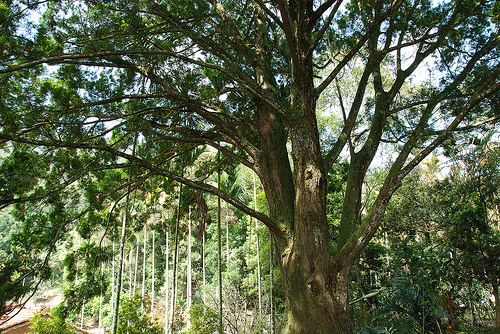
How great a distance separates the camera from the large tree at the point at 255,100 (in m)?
4.21

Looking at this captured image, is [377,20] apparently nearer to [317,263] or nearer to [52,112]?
[317,263]

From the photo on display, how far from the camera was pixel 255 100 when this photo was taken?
542 centimetres

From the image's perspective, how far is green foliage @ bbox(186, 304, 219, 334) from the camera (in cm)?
998

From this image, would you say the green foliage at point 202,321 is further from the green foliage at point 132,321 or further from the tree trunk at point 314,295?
the tree trunk at point 314,295

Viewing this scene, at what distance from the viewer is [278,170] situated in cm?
493

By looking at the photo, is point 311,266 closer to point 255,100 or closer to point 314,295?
point 314,295

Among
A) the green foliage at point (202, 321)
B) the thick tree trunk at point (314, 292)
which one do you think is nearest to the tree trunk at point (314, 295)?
the thick tree trunk at point (314, 292)

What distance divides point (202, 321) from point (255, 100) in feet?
23.7

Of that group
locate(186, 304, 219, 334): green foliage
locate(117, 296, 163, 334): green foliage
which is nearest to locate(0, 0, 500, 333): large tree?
locate(117, 296, 163, 334): green foliage

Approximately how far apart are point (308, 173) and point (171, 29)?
2840mm

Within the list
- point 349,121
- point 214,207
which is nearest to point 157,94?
point 349,121

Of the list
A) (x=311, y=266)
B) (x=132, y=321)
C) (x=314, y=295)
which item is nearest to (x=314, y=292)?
(x=314, y=295)

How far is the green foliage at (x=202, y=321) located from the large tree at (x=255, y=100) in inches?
218

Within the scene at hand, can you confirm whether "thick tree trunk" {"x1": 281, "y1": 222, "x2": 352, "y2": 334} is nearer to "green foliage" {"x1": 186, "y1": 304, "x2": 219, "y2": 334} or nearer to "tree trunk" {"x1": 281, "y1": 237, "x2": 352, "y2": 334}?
"tree trunk" {"x1": 281, "y1": 237, "x2": 352, "y2": 334}
